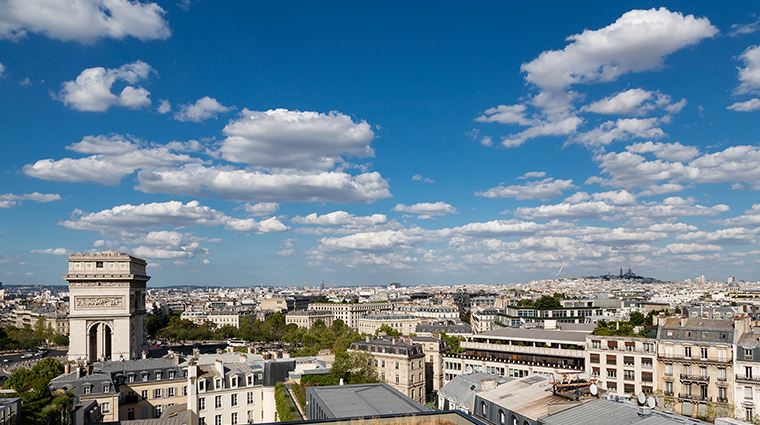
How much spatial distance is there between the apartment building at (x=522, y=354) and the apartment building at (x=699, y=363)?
34.7ft

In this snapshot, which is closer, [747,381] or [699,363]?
[747,381]

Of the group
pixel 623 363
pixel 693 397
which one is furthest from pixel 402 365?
pixel 693 397

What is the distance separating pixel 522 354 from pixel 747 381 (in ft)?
82.9

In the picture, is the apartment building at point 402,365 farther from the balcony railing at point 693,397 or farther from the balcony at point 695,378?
the balcony at point 695,378

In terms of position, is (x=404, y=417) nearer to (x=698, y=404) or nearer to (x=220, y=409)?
(x=220, y=409)

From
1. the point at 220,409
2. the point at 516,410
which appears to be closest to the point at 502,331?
the point at 220,409

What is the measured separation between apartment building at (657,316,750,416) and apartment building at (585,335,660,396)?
1.63 m

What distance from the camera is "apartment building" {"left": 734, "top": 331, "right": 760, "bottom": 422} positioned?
43.0 meters

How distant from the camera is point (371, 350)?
218 feet

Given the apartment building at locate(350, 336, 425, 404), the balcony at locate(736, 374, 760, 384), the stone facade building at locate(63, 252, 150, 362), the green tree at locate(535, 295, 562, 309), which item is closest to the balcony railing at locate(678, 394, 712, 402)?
the balcony at locate(736, 374, 760, 384)

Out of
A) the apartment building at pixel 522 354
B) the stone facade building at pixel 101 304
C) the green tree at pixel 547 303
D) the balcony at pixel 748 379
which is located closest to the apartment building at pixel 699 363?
the balcony at pixel 748 379

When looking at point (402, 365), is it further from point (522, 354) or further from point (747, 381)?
point (747, 381)

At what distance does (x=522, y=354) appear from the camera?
65.1m

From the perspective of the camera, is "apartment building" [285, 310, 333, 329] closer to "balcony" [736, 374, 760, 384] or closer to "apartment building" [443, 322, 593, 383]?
"apartment building" [443, 322, 593, 383]
